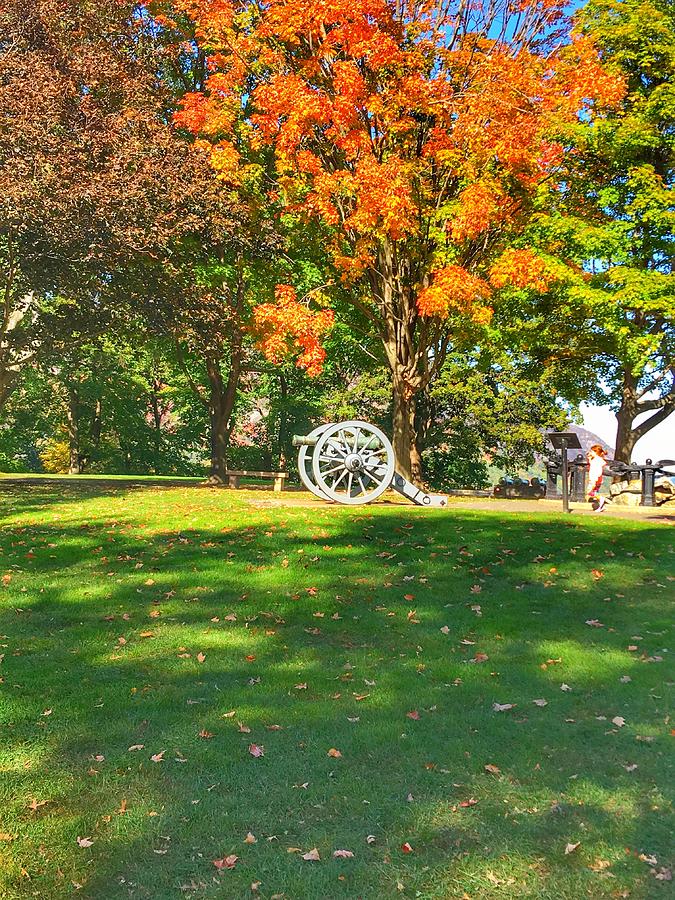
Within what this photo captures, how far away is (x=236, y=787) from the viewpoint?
492cm

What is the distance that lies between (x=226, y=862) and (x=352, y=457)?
13.8 metres

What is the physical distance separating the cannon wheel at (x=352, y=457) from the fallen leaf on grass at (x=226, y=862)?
1367 centimetres

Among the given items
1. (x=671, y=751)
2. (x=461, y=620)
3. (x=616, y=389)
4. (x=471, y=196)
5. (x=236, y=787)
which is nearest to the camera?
(x=236, y=787)

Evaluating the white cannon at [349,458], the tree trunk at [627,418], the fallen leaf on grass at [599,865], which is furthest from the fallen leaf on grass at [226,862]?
the tree trunk at [627,418]

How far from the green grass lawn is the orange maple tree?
32.6ft

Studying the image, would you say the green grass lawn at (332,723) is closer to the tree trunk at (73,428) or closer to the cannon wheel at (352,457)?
the cannon wheel at (352,457)

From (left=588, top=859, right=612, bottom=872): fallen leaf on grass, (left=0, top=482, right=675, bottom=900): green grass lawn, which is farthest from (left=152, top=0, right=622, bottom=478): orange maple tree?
(left=588, top=859, right=612, bottom=872): fallen leaf on grass

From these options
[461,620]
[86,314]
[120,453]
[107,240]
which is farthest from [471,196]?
[120,453]

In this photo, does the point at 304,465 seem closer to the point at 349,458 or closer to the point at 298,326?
the point at 349,458

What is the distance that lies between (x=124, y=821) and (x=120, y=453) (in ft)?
127

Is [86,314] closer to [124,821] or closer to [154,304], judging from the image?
[154,304]

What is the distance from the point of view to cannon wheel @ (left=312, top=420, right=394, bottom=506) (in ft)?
58.1

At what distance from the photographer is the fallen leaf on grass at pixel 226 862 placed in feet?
13.3

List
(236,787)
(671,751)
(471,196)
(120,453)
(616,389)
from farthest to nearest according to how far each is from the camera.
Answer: (120,453), (616,389), (471,196), (671,751), (236,787)
